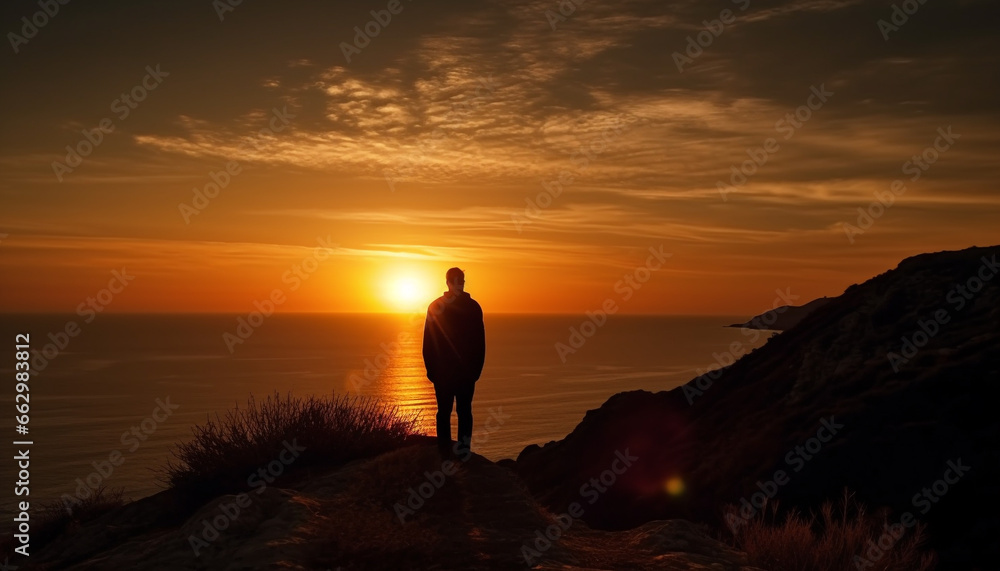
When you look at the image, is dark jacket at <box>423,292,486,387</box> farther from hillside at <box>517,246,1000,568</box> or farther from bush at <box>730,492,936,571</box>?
hillside at <box>517,246,1000,568</box>

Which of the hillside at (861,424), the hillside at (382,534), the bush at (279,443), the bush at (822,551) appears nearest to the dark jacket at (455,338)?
the hillside at (382,534)

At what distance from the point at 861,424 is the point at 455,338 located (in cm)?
829

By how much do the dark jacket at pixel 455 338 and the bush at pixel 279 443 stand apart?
169 centimetres

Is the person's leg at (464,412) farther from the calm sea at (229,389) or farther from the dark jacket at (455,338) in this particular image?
the calm sea at (229,389)

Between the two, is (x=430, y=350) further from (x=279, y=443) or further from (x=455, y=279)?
(x=279, y=443)

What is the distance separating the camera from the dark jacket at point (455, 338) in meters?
11.0

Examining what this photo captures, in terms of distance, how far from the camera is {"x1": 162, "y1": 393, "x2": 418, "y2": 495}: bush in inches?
447

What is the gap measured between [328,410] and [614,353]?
587 ft

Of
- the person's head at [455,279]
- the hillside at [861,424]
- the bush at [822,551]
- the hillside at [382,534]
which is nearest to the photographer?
the hillside at [382,534]

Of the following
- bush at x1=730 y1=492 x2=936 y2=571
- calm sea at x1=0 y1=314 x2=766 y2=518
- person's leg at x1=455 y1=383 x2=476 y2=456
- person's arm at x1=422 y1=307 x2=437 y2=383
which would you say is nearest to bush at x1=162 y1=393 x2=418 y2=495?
person's arm at x1=422 y1=307 x2=437 y2=383

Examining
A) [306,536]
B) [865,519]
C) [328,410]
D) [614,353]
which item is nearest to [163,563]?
[306,536]

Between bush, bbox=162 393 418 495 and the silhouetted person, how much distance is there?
1600 mm

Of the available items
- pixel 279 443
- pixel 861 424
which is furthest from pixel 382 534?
pixel 861 424

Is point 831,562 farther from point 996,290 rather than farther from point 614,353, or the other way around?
point 614,353
